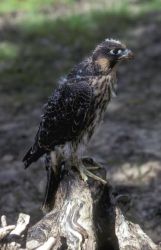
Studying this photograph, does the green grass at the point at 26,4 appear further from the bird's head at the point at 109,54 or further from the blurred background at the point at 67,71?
the bird's head at the point at 109,54

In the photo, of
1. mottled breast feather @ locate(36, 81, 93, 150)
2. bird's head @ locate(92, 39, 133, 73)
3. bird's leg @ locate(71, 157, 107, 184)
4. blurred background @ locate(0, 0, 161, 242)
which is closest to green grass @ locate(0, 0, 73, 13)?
blurred background @ locate(0, 0, 161, 242)

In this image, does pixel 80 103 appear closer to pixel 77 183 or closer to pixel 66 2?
pixel 77 183

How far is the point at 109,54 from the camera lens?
5.87m

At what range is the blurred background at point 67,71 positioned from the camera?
8.24 meters

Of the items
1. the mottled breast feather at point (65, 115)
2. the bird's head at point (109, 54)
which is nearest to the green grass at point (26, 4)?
the mottled breast feather at point (65, 115)

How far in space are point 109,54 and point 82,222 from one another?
4.83 ft

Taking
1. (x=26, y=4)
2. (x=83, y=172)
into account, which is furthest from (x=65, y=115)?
(x=26, y=4)

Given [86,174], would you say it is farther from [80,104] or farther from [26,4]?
[26,4]

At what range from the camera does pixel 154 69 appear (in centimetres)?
1177

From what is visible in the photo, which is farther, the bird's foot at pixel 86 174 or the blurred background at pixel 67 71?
the blurred background at pixel 67 71

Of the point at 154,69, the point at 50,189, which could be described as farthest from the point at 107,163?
the point at 154,69

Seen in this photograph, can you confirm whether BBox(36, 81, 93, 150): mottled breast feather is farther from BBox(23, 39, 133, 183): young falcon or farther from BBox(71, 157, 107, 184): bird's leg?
BBox(71, 157, 107, 184): bird's leg

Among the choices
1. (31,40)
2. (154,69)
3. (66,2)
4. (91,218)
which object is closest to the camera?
(91,218)

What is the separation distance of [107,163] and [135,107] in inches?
75.7
